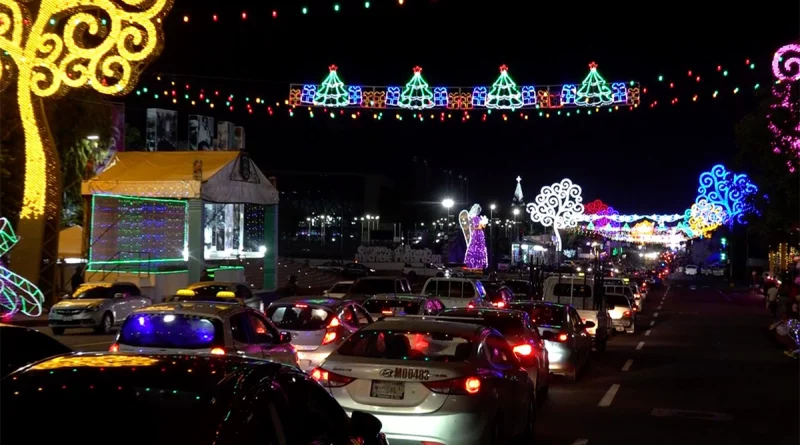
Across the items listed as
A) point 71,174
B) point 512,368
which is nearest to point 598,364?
point 512,368

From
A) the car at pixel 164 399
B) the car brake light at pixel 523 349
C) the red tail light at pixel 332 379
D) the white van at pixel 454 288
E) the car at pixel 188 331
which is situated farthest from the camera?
the white van at pixel 454 288

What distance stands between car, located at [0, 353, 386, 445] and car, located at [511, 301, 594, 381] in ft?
40.0

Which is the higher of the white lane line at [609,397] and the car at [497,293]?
the car at [497,293]

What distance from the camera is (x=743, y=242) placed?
98.4m

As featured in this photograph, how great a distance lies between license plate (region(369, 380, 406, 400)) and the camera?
8773mm

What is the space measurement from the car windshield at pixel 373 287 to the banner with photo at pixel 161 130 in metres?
35.9

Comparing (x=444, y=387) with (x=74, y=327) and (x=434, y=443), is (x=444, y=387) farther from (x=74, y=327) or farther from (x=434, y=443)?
(x=74, y=327)

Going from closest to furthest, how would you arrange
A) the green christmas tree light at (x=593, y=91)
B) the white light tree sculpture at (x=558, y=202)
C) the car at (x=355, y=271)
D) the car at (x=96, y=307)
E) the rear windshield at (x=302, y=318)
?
1. the rear windshield at (x=302, y=318)
2. the car at (x=96, y=307)
3. the green christmas tree light at (x=593, y=91)
4. the car at (x=355, y=271)
5. the white light tree sculpture at (x=558, y=202)

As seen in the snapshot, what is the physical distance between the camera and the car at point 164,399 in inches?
164

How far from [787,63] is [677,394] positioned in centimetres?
1196

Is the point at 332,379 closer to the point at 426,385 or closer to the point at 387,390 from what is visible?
the point at 387,390

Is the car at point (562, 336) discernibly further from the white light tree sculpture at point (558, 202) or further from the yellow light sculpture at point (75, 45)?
the white light tree sculpture at point (558, 202)

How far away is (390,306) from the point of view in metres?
19.7

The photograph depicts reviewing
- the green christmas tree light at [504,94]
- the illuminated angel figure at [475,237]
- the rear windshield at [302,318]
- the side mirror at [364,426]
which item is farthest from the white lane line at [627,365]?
the illuminated angel figure at [475,237]
